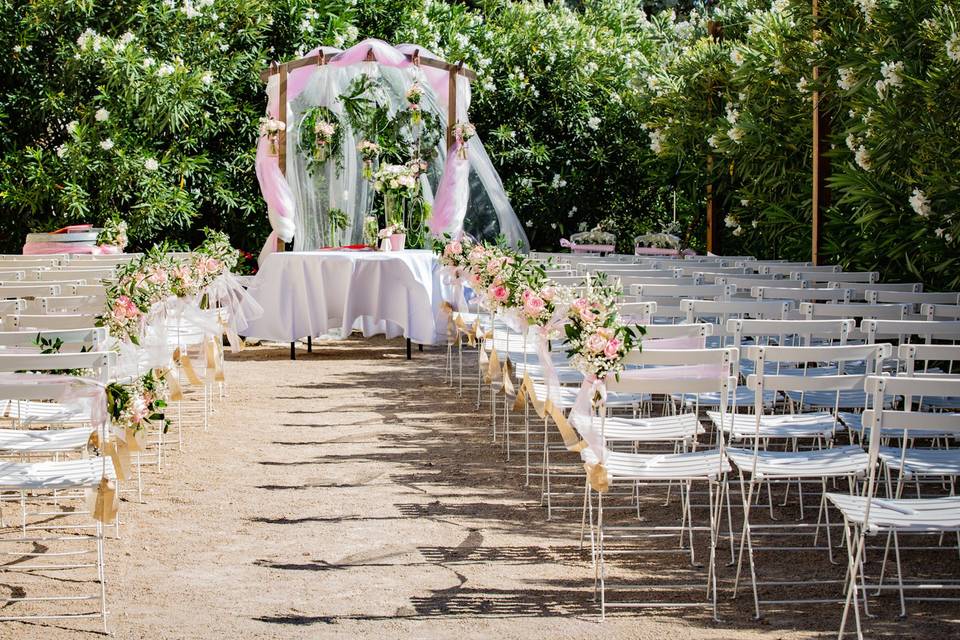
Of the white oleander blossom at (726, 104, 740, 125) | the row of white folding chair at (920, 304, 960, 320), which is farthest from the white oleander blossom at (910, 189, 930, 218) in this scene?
the white oleander blossom at (726, 104, 740, 125)

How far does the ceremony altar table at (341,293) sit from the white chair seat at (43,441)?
16.4 ft

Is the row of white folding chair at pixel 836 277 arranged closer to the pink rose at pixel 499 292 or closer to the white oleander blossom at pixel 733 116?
the pink rose at pixel 499 292

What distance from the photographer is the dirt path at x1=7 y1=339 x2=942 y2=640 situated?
3.62 m

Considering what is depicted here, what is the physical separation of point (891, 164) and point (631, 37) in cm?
843

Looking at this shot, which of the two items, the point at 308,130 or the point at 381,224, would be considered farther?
the point at 381,224

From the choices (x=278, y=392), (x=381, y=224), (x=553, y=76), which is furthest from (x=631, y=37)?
(x=278, y=392)

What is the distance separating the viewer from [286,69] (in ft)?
35.2

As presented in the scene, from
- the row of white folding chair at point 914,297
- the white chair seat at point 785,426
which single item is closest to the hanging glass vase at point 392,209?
the row of white folding chair at point 914,297

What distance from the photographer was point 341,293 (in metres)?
9.64

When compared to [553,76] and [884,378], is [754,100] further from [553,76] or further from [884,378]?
[884,378]

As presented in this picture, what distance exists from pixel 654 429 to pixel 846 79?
5229 mm

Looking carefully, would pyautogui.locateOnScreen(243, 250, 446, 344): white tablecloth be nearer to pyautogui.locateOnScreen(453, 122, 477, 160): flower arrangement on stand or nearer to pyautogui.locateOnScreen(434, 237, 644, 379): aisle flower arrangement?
pyautogui.locateOnScreen(453, 122, 477, 160): flower arrangement on stand

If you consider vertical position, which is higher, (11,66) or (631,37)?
(631,37)

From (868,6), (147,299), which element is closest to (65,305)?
(147,299)
